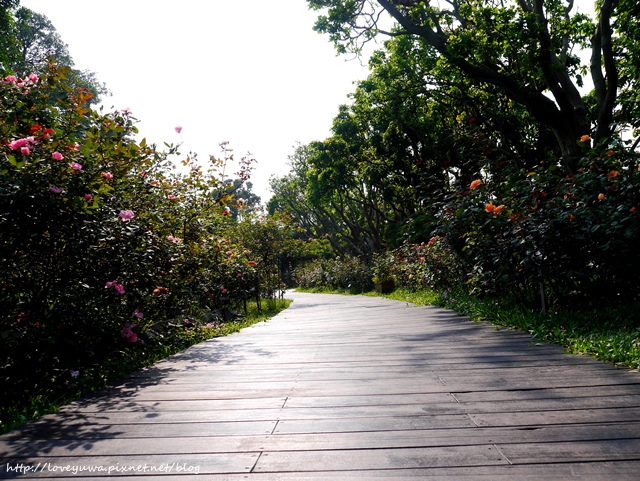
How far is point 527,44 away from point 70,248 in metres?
9.87

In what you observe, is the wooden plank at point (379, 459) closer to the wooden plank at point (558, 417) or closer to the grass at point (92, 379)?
the wooden plank at point (558, 417)

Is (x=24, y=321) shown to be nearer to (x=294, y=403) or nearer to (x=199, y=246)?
(x=294, y=403)

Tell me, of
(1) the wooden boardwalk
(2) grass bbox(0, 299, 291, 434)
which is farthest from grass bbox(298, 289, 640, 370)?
(2) grass bbox(0, 299, 291, 434)

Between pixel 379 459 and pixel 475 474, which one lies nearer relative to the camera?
pixel 475 474

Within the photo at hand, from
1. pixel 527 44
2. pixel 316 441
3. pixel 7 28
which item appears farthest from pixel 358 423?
pixel 7 28

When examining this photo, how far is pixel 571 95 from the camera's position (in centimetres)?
995

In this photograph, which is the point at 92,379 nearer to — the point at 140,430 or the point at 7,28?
the point at 140,430

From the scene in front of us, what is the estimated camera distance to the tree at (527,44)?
9477 mm

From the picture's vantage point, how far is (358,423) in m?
2.44

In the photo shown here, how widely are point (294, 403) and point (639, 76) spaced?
38.2 feet

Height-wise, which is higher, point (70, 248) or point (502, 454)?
point (70, 248)

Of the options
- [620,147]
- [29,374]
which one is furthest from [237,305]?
[620,147]

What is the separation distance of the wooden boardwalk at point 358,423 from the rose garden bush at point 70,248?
2.42 ft

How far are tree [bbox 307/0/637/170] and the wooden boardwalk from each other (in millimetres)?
6956
